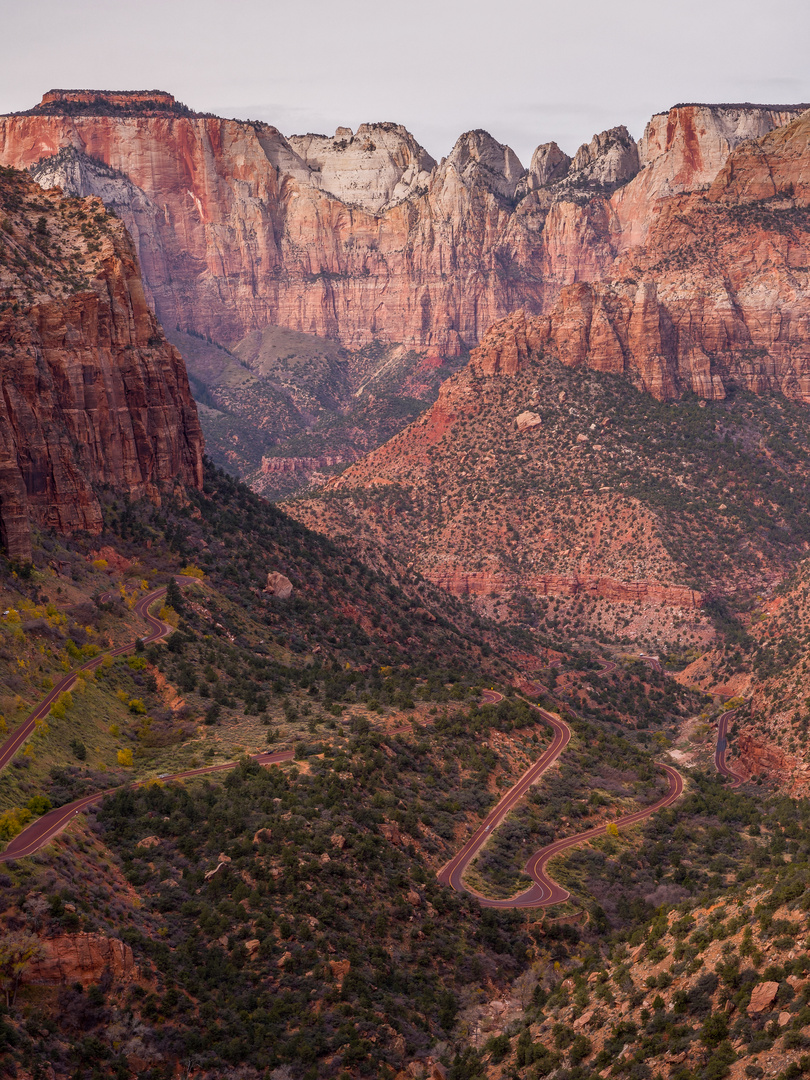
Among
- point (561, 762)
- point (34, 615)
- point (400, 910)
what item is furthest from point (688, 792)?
point (34, 615)

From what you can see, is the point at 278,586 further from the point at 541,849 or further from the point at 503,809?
the point at 541,849

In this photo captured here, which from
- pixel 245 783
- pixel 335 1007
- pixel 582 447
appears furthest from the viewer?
pixel 582 447

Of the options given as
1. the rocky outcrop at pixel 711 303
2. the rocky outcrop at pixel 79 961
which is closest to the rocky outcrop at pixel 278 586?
the rocky outcrop at pixel 79 961

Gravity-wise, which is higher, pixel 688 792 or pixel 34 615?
pixel 34 615

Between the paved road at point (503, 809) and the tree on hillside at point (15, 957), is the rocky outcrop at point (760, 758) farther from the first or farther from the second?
the tree on hillside at point (15, 957)

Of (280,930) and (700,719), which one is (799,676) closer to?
(700,719)

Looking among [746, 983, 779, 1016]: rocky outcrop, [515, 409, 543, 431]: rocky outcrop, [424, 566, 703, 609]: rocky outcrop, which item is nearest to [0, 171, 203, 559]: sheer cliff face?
[424, 566, 703, 609]: rocky outcrop

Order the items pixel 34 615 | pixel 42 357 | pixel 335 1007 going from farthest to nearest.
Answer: pixel 42 357, pixel 34 615, pixel 335 1007
